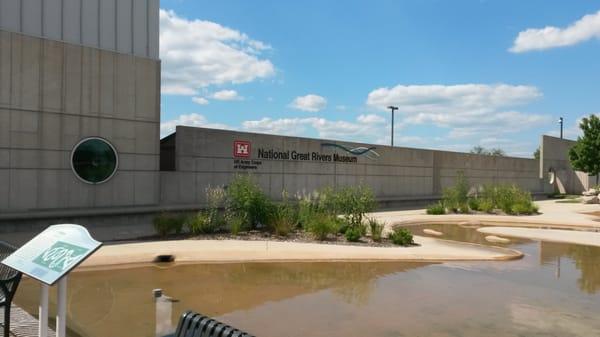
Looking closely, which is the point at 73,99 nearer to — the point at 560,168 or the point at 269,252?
the point at 269,252

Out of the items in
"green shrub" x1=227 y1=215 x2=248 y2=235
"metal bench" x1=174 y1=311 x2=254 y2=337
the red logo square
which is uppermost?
the red logo square

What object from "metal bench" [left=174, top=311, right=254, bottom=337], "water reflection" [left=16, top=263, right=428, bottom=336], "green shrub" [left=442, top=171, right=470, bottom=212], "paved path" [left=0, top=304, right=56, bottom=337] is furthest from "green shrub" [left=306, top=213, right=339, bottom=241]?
"green shrub" [left=442, top=171, right=470, bottom=212]

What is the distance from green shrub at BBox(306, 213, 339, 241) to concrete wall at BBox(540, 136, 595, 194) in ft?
111

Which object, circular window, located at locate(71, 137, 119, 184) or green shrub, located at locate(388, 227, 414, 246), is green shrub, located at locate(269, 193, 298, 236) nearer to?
green shrub, located at locate(388, 227, 414, 246)

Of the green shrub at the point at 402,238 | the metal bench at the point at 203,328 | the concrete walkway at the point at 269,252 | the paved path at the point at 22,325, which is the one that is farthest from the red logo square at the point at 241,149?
the metal bench at the point at 203,328

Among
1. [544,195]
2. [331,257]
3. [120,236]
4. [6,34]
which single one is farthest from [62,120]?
[544,195]

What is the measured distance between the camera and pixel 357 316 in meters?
6.26

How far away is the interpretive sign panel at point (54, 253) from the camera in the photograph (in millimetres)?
3584

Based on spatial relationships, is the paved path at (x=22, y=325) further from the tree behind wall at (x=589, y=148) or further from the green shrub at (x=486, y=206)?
the tree behind wall at (x=589, y=148)

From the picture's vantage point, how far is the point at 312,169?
2292 centimetres

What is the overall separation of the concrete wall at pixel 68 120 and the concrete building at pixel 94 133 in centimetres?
3

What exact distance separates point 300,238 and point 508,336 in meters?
7.99

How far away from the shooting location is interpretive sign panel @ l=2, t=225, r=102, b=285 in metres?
3.58

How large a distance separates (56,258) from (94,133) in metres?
12.5
